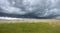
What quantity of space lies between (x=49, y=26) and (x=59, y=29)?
79 centimetres

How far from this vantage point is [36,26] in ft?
27.5

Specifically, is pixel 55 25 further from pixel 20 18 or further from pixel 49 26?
pixel 20 18

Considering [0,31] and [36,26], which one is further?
[36,26]

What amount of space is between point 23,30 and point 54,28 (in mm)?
2307

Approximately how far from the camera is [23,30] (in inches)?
309

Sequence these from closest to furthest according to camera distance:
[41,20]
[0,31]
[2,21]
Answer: [0,31]
[2,21]
[41,20]

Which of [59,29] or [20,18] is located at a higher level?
[20,18]

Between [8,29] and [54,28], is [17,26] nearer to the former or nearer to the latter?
[8,29]

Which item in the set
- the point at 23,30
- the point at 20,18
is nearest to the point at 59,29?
the point at 23,30

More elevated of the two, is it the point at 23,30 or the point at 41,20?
the point at 41,20

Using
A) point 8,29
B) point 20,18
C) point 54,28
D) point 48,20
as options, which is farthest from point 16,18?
point 54,28

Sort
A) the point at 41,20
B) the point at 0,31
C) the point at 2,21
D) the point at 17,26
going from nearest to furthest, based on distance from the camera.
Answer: the point at 0,31 < the point at 17,26 < the point at 2,21 < the point at 41,20

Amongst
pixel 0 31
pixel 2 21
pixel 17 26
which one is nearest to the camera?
pixel 0 31

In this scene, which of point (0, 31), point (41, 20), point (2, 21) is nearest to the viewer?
point (0, 31)
